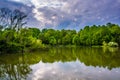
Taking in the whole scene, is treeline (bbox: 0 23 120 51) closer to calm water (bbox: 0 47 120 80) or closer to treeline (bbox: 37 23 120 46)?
treeline (bbox: 37 23 120 46)

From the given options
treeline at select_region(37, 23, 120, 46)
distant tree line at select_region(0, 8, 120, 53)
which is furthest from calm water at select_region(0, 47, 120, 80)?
treeline at select_region(37, 23, 120, 46)

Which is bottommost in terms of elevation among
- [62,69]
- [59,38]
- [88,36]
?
[62,69]

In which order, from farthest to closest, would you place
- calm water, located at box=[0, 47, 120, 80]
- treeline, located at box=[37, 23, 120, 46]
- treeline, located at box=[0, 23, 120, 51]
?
treeline, located at box=[37, 23, 120, 46], treeline, located at box=[0, 23, 120, 51], calm water, located at box=[0, 47, 120, 80]

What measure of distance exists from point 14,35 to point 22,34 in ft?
15.0

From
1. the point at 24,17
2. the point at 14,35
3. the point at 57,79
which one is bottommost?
the point at 57,79

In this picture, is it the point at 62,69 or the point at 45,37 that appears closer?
the point at 62,69

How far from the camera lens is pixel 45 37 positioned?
338 ft

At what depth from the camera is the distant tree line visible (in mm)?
48781

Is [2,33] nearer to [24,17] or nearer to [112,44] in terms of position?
[24,17]

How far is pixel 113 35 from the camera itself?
85.8 metres

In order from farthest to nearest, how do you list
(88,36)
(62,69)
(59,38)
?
(59,38)
(88,36)
(62,69)

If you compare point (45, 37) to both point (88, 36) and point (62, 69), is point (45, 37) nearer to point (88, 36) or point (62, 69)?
point (88, 36)

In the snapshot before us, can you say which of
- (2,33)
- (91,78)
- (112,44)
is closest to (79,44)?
(112,44)

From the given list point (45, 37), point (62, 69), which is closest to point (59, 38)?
point (45, 37)
